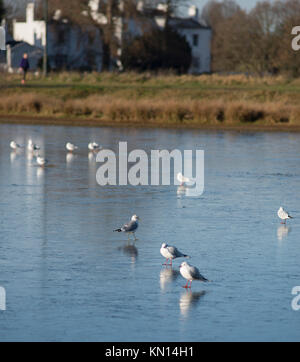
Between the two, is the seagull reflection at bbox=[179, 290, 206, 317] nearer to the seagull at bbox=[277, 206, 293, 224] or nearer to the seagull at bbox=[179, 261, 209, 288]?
the seagull at bbox=[179, 261, 209, 288]

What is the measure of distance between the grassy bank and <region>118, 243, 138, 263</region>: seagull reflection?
22.3 metres

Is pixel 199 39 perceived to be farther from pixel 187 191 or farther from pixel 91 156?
pixel 187 191

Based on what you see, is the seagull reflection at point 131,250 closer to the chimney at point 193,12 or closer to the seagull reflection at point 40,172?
the seagull reflection at point 40,172

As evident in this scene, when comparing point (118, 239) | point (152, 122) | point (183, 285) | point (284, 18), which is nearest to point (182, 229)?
point (118, 239)

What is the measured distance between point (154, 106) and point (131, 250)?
2453cm

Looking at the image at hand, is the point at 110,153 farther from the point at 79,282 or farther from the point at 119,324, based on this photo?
the point at 119,324

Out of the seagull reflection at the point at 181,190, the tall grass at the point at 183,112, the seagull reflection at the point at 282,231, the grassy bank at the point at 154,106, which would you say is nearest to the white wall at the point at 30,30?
the grassy bank at the point at 154,106

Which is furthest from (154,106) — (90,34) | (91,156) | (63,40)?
(63,40)

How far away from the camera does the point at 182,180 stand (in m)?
17.2

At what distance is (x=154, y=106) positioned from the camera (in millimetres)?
35375

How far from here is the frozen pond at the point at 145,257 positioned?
7891mm

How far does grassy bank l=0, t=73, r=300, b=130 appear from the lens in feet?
113

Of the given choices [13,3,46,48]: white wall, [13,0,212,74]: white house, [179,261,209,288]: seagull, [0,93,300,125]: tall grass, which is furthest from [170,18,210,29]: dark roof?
[179,261,209,288]: seagull

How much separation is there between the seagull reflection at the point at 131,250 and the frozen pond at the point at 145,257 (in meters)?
0.01
